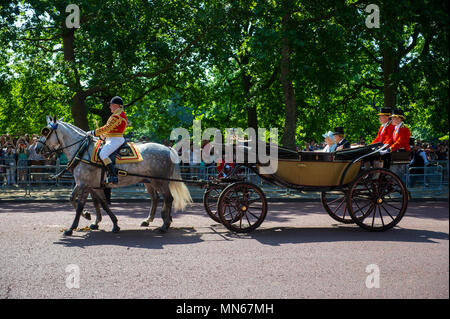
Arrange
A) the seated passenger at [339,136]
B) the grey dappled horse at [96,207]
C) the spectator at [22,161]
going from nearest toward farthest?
the grey dappled horse at [96,207], the seated passenger at [339,136], the spectator at [22,161]

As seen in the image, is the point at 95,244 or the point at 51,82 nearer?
the point at 95,244

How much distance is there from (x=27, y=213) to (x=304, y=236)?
7.71 meters

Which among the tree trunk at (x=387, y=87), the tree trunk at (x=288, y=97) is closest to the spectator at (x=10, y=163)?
the tree trunk at (x=288, y=97)

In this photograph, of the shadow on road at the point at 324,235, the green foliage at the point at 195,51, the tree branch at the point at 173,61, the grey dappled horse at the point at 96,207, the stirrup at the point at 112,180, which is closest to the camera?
the shadow on road at the point at 324,235

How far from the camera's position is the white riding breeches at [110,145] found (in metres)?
8.66

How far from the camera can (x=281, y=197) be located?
15.3m

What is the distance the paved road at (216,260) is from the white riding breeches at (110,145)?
4.90 feet

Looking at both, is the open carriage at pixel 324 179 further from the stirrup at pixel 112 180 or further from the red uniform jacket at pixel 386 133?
the stirrup at pixel 112 180

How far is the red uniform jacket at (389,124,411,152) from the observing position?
8242 mm

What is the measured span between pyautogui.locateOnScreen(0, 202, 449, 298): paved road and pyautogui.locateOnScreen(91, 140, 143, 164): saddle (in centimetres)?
139

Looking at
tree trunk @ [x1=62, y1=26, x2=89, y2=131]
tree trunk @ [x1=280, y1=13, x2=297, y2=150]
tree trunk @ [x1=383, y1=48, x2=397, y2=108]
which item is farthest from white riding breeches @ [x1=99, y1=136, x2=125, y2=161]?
tree trunk @ [x1=383, y1=48, x2=397, y2=108]

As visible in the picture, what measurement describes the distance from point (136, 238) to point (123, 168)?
1580 millimetres
